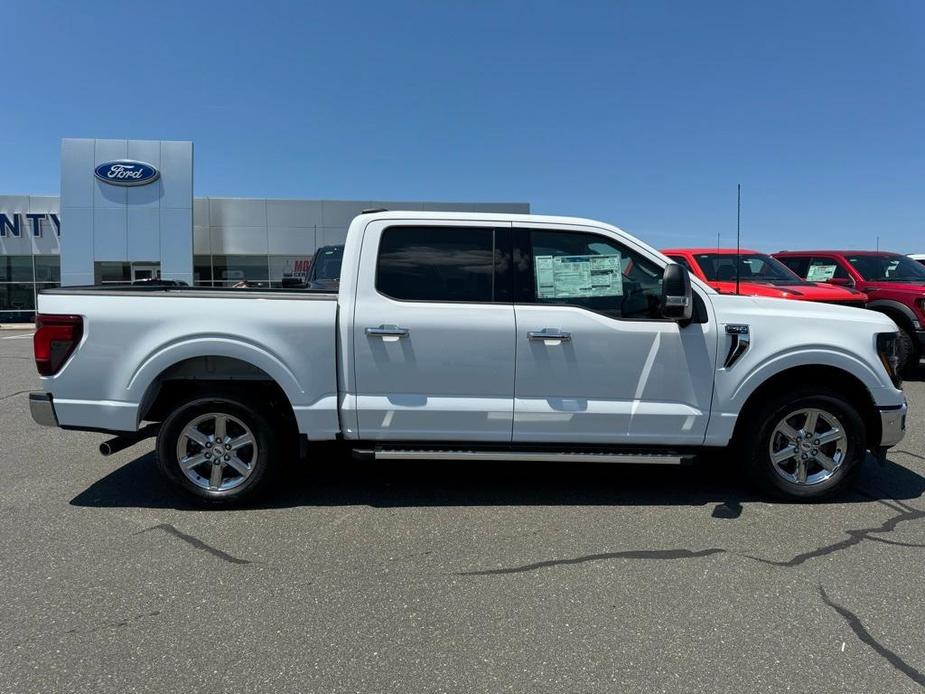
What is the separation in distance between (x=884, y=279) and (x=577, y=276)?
8.62m

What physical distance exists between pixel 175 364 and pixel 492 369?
7.07 ft

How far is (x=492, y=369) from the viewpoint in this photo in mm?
4121

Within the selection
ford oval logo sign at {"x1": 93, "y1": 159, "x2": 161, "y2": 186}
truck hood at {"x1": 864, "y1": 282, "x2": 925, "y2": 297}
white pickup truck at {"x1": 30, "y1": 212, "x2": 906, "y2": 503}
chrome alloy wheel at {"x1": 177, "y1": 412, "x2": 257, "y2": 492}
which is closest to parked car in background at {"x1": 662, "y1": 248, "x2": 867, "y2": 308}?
truck hood at {"x1": 864, "y1": 282, "x2": 925, "y2": 297}

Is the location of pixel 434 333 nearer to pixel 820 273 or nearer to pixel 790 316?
pixel 790 316

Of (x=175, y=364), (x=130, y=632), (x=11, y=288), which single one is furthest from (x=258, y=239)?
(x=130, y=632)

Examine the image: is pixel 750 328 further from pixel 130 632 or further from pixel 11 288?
pixel 11 288

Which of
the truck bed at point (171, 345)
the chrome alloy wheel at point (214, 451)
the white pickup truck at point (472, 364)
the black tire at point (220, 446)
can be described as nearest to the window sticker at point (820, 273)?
the white pickup truck at point (472, 364)

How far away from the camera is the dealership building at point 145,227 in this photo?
2494 centimetres

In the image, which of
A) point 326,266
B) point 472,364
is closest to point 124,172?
point 326,266

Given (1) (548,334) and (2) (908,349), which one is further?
(2) (908,349)

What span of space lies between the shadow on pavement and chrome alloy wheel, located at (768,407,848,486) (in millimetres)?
327

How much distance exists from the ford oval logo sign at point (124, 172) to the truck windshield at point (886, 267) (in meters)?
25.0

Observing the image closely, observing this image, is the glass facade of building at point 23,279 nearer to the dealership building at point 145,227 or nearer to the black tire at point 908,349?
the dealership building at point 145,227

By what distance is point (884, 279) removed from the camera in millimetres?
10203
